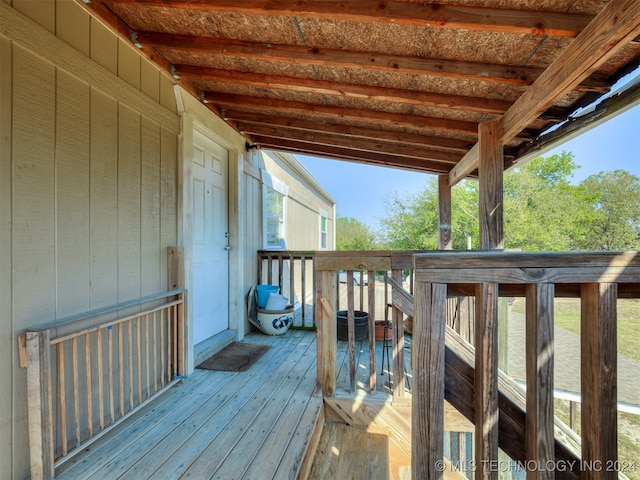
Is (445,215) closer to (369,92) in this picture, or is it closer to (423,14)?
(369,92)

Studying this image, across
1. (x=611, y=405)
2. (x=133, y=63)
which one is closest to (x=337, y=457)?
(x=611, y=405)

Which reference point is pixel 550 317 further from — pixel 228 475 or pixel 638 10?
pixel 228 475

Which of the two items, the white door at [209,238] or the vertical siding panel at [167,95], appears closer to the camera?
the vertical siding panel at [167,95]

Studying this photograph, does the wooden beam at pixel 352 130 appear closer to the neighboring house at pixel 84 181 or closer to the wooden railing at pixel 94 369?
the neighboring house at pixel 84 181

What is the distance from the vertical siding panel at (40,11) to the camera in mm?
1429

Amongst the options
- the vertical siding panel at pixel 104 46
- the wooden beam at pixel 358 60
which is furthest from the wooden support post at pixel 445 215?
the vertical siding panel at pixel 104 46

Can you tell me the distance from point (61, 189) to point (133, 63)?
1.10 m

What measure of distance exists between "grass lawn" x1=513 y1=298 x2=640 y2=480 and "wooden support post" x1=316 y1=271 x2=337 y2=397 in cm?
154

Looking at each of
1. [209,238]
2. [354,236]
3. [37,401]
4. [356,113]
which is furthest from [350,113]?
[354,236]

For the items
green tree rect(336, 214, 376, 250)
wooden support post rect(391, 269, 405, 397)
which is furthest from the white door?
green tree rect(336, 214, 376, 250)

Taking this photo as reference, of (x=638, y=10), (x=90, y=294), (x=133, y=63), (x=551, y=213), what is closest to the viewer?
(x=638, y=10)

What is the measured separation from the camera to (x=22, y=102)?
1.44 metres

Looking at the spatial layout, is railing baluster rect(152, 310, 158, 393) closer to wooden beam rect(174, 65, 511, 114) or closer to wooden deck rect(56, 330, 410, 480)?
wooden deck rect(56, 330, 410, 480)

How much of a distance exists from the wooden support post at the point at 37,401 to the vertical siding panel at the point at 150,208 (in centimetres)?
82
